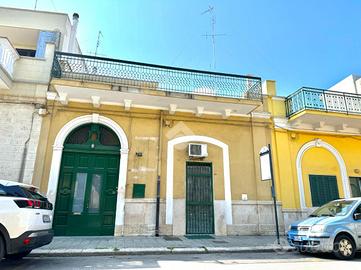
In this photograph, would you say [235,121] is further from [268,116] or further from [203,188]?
[203,188]

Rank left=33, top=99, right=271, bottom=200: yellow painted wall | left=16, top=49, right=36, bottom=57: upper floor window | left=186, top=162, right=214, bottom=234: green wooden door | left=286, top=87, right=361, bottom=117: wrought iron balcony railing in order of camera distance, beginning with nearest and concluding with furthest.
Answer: left=33, top=99, right=271, bottom=200: yellow painted wall → left=186, top=162, right=214, bottom=234: green wooden door → left=286, top=87, right=361, bottom=117: wrought iron balcony railing → left=16, top=49, right=36, bottom=57: upper floor window

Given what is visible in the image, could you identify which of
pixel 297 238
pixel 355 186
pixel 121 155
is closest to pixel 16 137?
pixel 121 155

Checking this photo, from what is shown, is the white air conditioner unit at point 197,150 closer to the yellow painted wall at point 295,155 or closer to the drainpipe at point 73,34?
the yellow painted wall at point 295,155

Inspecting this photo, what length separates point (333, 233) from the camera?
20.7 ft

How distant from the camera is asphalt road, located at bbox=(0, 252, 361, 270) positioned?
525 centimetres

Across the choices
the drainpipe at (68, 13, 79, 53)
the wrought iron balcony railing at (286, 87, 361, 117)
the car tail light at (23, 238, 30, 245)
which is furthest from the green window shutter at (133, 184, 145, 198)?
the drainpipe at (68, 13, 79, 53)

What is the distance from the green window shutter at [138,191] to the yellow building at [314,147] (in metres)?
5.56

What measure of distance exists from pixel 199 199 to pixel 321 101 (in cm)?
683

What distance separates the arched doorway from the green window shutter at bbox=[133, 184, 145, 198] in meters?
0.70

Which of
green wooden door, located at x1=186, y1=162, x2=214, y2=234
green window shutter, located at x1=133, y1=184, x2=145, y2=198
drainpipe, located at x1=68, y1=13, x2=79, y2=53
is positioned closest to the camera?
green window shutter, located at x1=133, y1=184, x2=145, y2=198

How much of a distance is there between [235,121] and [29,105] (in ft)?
26.5

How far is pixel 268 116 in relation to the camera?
11141 millimetres

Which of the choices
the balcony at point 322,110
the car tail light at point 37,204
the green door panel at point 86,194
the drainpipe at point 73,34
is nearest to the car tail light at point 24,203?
the car tail light at point 37,204

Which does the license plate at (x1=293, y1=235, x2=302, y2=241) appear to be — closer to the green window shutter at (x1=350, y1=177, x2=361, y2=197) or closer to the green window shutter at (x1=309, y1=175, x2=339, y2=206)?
the green window shutter at (x1=309, y1=175, x2=339, y2=206)
